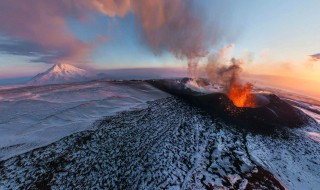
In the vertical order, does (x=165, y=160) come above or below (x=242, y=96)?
below

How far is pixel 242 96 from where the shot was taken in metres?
38.1

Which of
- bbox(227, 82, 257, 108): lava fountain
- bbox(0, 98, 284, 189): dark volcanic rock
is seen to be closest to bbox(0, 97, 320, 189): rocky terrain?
bbox(0, 98, 284, 189): dark volcanic rock

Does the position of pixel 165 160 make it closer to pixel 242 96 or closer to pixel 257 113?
pixel 257 113

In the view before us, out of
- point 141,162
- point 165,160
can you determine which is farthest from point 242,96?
point 141,162

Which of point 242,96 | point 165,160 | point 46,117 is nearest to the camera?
point 165,160

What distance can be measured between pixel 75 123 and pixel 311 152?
34.5 meters

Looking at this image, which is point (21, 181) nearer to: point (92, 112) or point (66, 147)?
point (66, 147)

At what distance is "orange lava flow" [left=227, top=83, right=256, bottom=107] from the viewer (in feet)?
121

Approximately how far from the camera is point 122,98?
37531 mm

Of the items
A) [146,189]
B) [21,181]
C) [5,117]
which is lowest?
[146,189]

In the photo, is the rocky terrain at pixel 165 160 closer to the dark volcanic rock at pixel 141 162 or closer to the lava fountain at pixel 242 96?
the dark volcanic rock at pixel 141 162

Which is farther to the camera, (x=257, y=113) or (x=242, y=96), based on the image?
(x=242, y=96)

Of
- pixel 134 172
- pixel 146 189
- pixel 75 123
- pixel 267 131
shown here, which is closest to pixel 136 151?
pixel 134 172

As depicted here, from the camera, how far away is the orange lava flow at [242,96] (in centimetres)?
3675
